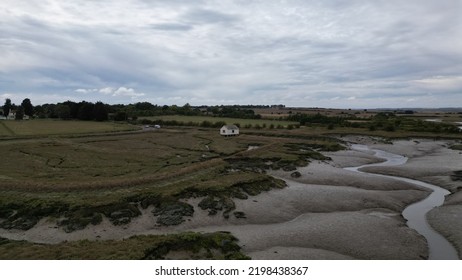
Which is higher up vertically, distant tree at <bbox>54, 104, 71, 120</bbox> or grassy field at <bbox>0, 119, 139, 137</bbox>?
distant tree at <bbox>54, 104, 71, 120</bbox>

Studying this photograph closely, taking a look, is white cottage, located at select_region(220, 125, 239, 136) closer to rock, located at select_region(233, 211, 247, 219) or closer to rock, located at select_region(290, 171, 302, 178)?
rock, located at select_region(290, 171, 302, 178)

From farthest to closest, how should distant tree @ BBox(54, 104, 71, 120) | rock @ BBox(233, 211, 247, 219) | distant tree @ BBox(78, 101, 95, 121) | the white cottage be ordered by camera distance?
distant tree @ BBox(54, 104, 71, 120)
distant tree @ BBox(78, 101, 95, 121)
the white cottage
rock @ BBox(233, 211, 247, 219)

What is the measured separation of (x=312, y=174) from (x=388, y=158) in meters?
29.4

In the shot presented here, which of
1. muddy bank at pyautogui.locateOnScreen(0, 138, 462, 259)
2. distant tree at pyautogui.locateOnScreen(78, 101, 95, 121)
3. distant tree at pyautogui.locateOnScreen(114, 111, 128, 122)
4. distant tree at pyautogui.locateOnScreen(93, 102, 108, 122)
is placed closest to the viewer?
muddy bank at pyautogui.locateOnScreen(0, 138, 462, 259)

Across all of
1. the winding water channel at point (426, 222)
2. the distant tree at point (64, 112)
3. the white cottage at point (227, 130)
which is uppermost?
the distant tree at point (64, 112)

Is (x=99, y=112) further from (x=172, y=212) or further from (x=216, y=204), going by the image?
(x=172, y=212)

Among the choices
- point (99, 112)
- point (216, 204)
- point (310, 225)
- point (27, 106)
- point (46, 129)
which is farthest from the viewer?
point (27, 106)

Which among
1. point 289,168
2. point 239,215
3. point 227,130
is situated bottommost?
point 239,215

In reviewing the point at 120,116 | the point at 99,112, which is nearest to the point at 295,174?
the point at 99,112

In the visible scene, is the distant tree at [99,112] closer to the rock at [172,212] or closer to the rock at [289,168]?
the rock at [289,168]

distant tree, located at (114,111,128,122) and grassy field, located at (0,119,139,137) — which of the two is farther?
distant tree, located at (114,111,128,122)

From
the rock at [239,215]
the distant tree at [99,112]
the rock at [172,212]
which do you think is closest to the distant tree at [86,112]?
the distant tree at [99,112]

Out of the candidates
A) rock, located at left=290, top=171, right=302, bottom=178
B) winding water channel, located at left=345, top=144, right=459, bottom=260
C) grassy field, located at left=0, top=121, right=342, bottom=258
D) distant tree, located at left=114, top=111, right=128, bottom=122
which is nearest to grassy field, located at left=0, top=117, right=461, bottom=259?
grassy field, located at left=0, top=121, right=342, bottom=258

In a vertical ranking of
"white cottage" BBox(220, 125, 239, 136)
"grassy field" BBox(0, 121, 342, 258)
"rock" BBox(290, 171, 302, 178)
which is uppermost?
"white cottage" BBox(220, 125, 239, 136)
